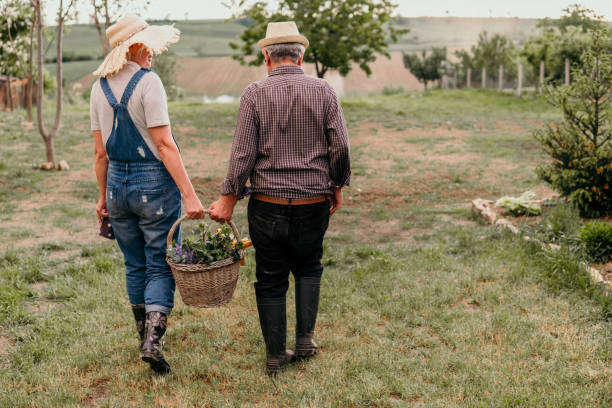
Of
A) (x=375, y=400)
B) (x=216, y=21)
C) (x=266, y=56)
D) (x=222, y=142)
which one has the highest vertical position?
(x=216, y=21)

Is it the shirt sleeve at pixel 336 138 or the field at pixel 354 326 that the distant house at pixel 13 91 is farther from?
the shirt sleeve at pixel 336 138

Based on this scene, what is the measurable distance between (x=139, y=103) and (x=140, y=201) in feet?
1.96

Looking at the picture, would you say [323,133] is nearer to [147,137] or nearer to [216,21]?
[147,137]

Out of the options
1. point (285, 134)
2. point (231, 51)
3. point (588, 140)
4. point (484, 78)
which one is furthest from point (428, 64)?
point (285, 134)

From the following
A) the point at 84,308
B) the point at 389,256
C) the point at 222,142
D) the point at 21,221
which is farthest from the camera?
the point at 222,142

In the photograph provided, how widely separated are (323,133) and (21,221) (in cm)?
596

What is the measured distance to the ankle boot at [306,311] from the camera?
→ 377 cm

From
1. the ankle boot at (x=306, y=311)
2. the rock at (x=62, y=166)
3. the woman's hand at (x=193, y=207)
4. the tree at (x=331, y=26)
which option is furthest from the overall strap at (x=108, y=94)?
the tree at (x=331, y=26)

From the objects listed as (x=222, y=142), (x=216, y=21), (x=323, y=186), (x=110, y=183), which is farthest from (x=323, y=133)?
(x=216, y=21)

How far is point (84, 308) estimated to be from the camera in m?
4.84

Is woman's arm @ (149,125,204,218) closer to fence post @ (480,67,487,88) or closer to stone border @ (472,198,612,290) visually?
stone border @ (472,198,612,290)

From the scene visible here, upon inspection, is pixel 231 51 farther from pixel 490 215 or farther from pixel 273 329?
pixel 273 329

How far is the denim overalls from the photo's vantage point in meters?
3.41

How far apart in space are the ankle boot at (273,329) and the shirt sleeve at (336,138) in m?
0.94
